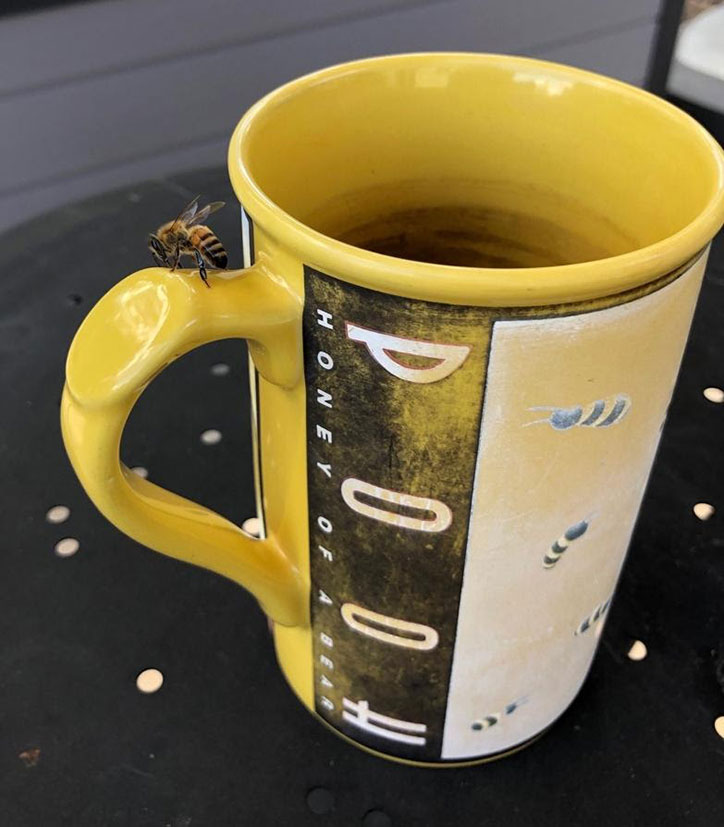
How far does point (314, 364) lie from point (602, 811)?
0.79 ft

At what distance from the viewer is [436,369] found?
290 mm

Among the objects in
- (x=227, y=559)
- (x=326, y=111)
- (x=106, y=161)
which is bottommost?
(x=106, y=161)

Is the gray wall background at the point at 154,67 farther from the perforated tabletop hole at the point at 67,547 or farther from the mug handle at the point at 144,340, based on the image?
the mug handle at the point at 144,340

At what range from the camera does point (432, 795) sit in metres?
0.41

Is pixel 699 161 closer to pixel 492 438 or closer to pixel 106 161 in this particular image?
pixel 492 438

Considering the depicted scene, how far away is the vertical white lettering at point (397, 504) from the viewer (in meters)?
0.32

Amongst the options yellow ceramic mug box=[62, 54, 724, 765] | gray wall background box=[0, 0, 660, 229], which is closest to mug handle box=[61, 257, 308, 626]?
yellow ceramic mug box=[62, 54, 724, 765]

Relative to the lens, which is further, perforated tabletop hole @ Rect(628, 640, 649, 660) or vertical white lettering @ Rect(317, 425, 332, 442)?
perforated tabletop hole @ Rect(628, 640, 649, 660)

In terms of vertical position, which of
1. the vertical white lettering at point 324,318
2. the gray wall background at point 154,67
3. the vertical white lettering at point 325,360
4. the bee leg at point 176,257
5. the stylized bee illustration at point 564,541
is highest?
the vertical white lettering at point 324,318

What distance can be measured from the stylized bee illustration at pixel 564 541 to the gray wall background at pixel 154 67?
0.90 metres

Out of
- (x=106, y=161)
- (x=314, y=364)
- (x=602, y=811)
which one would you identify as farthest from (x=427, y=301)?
(x=106, y=161)

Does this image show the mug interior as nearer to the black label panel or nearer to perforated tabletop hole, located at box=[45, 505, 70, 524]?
the black label panel

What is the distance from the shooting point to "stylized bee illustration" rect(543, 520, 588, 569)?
343mm

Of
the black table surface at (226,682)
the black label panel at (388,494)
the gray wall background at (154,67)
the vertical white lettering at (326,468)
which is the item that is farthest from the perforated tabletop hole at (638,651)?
the gray wall background at (154,67)
